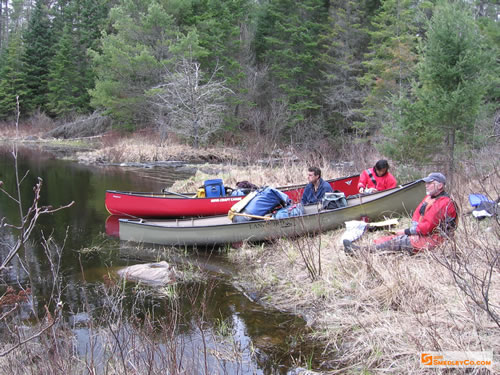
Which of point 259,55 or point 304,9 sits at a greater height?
point 304,9

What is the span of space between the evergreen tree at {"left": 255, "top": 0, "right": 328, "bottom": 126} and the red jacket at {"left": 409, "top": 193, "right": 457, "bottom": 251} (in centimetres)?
2176

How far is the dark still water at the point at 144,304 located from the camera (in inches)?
129

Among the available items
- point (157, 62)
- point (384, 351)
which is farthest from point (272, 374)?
point (157, 62)

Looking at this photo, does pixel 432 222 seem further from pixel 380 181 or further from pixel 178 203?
pixel 178 203

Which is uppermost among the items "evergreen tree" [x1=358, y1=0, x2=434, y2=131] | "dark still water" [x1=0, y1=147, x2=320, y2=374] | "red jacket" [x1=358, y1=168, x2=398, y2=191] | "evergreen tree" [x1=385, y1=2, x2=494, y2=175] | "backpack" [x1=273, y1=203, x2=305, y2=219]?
"evergreen tree" [x1=358, y1=0, x2=434, y2=131]

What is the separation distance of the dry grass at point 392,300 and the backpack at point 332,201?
0.98m

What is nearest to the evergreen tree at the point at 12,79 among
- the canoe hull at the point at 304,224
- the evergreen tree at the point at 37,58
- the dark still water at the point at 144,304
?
the evergreen tree at the point at 37,58

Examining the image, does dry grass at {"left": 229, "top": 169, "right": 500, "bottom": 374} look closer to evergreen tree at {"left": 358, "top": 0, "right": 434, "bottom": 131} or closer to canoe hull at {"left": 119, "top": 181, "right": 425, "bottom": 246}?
canoe hull at {"left": 119, "top": 181, "right": 425, "bottom": 246}

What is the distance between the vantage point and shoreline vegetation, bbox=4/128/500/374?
11.6 feet

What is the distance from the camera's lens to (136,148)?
21984 millimetres

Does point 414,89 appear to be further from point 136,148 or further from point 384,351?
point 136,148

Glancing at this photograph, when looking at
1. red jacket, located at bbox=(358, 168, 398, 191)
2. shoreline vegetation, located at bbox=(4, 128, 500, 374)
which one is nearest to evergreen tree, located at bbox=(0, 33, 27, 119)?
red jacket, located at bbox=(358, 168, 398, 191)

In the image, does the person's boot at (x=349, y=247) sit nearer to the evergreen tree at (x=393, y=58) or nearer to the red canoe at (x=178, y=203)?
the red canoe at (x=178, y=203)

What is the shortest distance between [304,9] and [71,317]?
27.2 metres
